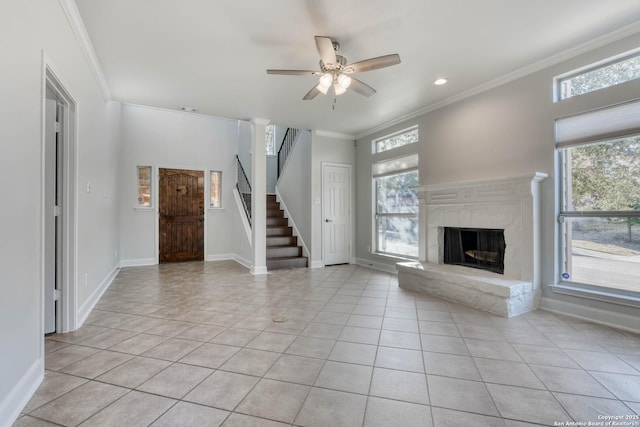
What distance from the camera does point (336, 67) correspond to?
2.87m

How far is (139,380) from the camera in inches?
77.8

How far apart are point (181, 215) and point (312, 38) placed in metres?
5.14

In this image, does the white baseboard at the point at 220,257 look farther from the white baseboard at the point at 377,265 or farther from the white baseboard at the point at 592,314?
the white baseboard at the point at 592,314

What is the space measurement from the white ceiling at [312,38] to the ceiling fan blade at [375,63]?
0.35 meters

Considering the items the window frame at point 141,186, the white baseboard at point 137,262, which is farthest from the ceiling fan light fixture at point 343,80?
the white baseboard at point 137,262

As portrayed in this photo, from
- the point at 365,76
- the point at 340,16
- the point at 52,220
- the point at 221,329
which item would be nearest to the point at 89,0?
the point at 52,220

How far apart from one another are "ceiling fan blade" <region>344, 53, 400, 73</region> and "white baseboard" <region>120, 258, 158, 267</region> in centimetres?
574

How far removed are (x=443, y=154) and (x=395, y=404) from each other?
378 cm

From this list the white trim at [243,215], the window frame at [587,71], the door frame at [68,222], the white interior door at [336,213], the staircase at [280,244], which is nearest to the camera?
the door frame at [68,222]

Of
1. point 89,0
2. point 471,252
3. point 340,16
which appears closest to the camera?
point 89,0

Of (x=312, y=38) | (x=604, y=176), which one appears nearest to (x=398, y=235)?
(x=604, y=176)

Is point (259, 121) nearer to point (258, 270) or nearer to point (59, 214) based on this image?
point (258, 270)

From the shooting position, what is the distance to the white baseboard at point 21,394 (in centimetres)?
151

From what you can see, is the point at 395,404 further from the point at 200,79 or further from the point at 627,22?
the point at 200,79
